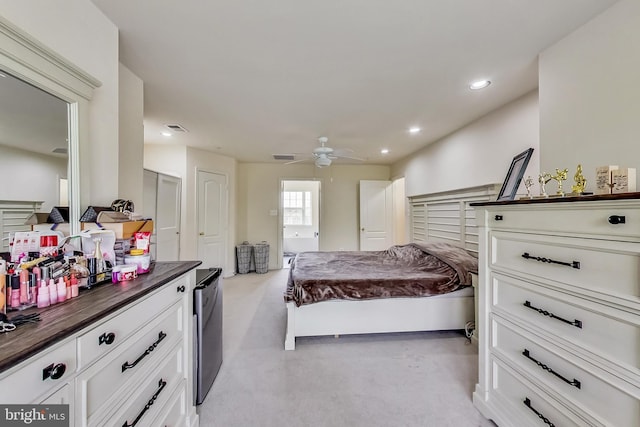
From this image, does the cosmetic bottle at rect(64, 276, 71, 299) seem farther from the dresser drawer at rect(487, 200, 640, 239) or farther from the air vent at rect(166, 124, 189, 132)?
the air vent at rect(166, 124, 189, 132)

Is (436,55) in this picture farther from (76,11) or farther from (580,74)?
(76,11)

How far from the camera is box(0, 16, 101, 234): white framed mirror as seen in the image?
103cm

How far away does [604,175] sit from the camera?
4.09 ft

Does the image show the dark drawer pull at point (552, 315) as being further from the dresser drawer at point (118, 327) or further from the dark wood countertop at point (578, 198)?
the dresser drawer at point (118, 327)

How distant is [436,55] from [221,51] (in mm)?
1559

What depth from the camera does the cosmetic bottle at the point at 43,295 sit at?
2.77ft

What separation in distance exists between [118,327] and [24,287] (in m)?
0.30

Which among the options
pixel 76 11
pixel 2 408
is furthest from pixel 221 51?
pixel 2 408

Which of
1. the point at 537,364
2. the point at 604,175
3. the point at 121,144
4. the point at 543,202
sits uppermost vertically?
the point at 121,144

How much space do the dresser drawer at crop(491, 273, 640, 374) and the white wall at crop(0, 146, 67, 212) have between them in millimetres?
2356

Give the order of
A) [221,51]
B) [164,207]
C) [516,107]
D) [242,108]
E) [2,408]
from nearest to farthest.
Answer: [2,408] < [221,51] < [516,107] < [242,108] < [164,207]

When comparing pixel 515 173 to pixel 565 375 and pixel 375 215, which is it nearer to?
pixel 565 375

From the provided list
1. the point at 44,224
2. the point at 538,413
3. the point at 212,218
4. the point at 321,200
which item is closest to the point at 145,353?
the point at 44,224

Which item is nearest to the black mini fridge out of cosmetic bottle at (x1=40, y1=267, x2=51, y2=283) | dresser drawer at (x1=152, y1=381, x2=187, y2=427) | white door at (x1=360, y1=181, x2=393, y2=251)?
dresser drawer at (x1=152, y1=381, x2=187, y2=427)
